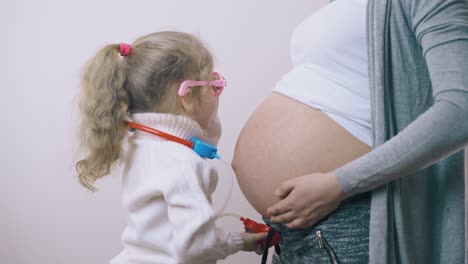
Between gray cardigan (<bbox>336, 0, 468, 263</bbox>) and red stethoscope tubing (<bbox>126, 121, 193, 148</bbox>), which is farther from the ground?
gray cardigan (<bbox>336, 0, 468, 263</bbox>)

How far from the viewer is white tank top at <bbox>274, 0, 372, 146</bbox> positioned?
2.77 ft

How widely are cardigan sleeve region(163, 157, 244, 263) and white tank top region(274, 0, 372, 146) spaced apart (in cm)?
27

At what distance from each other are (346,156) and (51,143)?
1.12 metres

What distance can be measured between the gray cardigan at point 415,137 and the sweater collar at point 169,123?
1.26ft

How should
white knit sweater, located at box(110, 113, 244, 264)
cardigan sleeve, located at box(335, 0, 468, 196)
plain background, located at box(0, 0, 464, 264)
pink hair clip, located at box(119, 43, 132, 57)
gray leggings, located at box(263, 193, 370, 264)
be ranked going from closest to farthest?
cardigan sleeve, located at box(335, 0, 468, 196) → gray leggings, located at box(263, 193, 370, 264) → white knit sweater, located at box(110, 113, 244, 264) → pink hair clip, located at box(119, 43, 132, 57) → plain background, located at box(0, 0, 464, 264)

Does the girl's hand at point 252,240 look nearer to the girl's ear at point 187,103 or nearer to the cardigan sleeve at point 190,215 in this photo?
the cardigan sleeve at point 190,215

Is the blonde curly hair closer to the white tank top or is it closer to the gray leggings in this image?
the white tank top

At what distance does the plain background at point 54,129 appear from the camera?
155cm

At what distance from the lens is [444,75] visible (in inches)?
26.9

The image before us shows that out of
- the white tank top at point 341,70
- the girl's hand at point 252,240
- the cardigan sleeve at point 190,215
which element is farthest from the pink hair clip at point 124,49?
the girl's hand at point 252,240

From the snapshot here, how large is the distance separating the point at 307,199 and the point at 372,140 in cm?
16

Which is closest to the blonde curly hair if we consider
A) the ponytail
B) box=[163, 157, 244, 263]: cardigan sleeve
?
the ponytail

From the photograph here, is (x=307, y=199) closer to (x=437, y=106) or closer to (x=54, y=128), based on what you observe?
(x=437, y=106)

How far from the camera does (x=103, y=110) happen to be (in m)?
0.98
